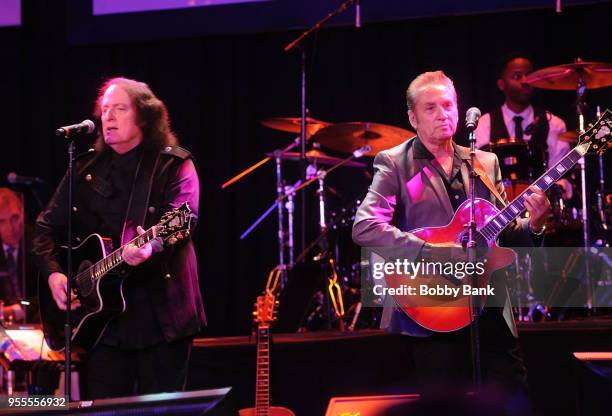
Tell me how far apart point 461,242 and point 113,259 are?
161 cm

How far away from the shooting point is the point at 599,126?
4.01 metres

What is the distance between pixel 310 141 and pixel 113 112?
15.2ft

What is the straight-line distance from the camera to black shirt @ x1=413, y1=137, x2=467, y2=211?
3.99 metres

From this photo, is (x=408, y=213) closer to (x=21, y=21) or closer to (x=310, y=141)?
(x=310, y=141)

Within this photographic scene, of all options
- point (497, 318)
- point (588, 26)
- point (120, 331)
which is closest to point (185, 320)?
point (120, 331)

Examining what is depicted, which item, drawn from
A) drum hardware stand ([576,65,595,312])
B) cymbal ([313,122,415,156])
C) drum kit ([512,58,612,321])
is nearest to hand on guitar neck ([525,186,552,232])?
drum kit ([512,58,612,321])

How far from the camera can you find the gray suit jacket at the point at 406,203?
155 inches

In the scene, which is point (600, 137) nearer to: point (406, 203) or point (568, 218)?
point (406, 203)

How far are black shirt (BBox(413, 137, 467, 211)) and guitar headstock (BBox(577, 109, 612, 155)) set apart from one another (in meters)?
0.56

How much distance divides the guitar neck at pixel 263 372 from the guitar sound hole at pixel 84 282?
1.29 meters

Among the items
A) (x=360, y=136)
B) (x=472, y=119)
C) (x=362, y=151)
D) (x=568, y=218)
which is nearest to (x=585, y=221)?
(x=568, y=218)

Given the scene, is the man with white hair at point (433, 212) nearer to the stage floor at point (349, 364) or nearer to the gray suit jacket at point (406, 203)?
the gray suit jacket at point (406, 203)

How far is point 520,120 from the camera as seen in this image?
752 centimetres

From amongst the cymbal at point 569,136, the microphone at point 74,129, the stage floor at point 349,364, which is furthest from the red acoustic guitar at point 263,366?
the cymbal at point 569,136
